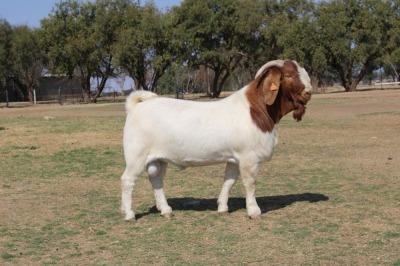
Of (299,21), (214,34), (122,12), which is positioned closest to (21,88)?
(122,12)

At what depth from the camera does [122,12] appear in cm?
6141

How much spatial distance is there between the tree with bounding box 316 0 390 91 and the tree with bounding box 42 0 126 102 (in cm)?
2023

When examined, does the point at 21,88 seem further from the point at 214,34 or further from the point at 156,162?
the point at 156,162

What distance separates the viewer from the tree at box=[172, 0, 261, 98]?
59.1 metres

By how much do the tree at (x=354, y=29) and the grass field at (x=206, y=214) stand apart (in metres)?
49.5

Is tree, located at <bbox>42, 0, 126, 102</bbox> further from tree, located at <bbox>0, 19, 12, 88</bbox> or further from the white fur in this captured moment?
the white fur

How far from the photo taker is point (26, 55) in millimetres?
64062

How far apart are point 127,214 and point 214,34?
2117 inches

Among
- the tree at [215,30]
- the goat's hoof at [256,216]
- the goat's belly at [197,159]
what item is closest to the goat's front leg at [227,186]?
the goat's belly at [197,159]

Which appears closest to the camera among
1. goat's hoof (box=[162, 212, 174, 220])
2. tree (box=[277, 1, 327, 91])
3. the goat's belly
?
the goat's belly

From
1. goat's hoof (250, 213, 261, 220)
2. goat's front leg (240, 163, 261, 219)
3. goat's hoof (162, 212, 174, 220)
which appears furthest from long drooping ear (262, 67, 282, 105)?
goat's hoof (162, 212, 174, 220)

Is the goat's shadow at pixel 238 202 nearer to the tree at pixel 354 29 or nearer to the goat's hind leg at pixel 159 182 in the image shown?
the goat's hind leg at pixel 159 182

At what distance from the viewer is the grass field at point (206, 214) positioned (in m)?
6.49

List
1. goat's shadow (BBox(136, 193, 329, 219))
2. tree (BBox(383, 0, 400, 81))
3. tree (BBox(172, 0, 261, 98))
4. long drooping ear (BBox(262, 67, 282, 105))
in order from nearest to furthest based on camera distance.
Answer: long drooping ear (BBox(262, 67, 282, 105)), goat's shadow (BBox(136, 193, 329, 219)), tree (BBox(172, 0, 261, 98)), tree (BBox(383, 0, 400, 81))
